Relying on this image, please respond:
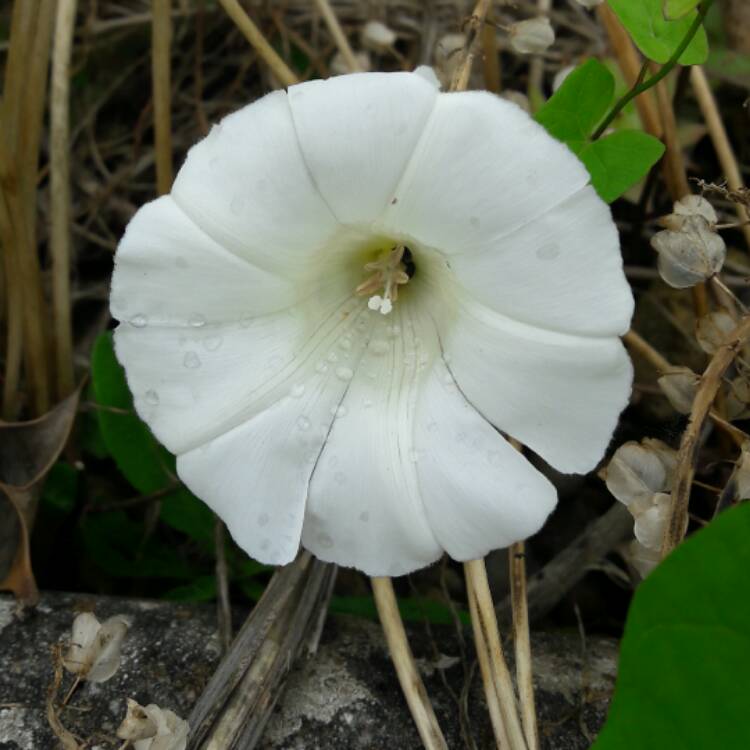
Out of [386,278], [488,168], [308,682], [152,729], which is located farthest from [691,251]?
[152,729]

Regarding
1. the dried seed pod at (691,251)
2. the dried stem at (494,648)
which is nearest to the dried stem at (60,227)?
the dried stem at (494,648)

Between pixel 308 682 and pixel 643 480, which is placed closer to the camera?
pixel 643 480

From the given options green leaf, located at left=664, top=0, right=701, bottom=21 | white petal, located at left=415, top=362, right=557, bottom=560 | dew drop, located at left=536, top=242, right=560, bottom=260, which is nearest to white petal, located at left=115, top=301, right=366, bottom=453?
white petal, located at left=415, top=362, right=557, bottom=560

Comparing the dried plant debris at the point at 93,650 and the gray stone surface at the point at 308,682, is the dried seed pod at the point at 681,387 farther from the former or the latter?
the dried plant debris at the point at 93,650

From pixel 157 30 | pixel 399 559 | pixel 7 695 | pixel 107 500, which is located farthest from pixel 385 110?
pixel 107 500

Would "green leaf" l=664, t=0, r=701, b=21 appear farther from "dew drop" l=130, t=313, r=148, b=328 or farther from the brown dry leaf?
the brown dry leaf

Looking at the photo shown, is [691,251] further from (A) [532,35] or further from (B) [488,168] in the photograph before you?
(A) [532,35]
